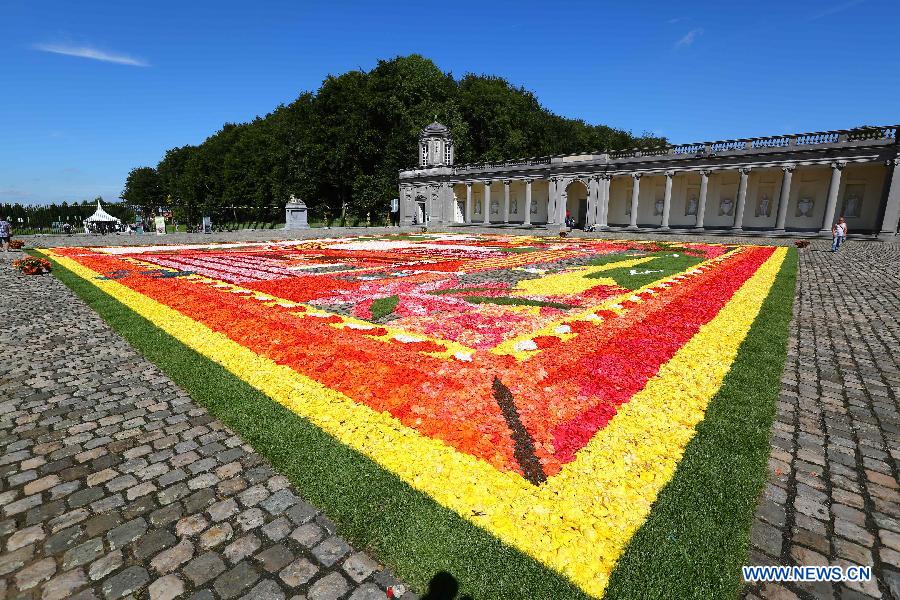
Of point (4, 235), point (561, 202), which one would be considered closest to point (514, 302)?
point (4, 235)

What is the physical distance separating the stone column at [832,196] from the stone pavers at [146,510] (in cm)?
4203

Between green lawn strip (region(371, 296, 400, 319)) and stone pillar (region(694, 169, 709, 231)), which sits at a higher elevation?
stone pillar (region(694, 169, 709, 231))

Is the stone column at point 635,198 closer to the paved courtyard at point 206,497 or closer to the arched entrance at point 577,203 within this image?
the arched entrance at point 577,203

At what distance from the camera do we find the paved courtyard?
3.13 metres

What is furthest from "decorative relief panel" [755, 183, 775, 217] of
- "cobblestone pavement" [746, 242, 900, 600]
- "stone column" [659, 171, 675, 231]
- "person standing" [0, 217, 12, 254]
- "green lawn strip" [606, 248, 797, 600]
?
"person standing" [0, 217, 12, 254]

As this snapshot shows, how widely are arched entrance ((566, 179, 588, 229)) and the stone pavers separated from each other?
51300 mm

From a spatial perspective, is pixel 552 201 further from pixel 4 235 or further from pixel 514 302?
pixel 4 235

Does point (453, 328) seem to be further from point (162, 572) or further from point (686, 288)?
point (686, 288)

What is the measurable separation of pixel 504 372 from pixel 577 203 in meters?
50.1

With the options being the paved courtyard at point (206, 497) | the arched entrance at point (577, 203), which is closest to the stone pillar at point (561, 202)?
the arched entrance at point (577, 203)

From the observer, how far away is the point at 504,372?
6676mm

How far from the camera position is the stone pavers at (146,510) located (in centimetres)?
310

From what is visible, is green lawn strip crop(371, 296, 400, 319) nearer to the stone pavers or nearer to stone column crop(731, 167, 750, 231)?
the stone pavers

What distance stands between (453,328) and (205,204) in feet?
262
